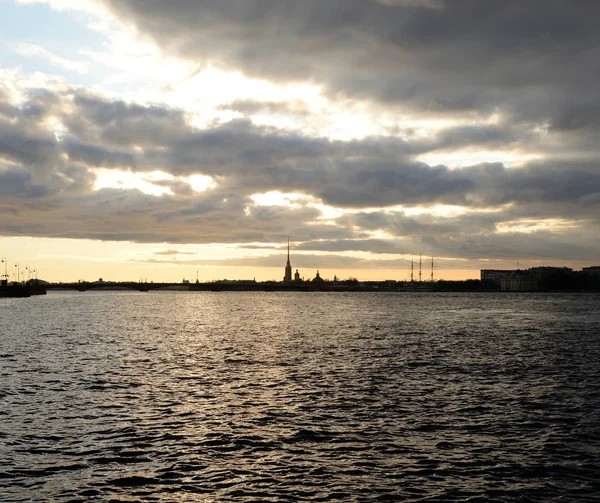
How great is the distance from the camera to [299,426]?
33.7m

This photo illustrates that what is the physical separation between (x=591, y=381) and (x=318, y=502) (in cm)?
3692

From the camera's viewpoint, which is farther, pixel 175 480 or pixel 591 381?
pixel 591 381

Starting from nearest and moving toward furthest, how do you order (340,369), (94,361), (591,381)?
(591,381), (340,369), (94,361)

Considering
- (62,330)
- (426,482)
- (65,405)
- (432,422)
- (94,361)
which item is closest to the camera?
(426,482)

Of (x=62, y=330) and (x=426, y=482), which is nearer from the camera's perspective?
(x=426, y=482)

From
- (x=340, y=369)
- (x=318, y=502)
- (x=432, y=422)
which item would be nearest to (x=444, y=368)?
(x=340, y=369)

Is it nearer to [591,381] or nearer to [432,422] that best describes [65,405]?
[432,422]

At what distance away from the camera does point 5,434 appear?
3138cm

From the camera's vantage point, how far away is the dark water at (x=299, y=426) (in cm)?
2411

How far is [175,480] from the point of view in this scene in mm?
24656

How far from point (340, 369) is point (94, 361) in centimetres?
2618

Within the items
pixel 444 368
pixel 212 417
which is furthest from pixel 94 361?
pixel 444 368

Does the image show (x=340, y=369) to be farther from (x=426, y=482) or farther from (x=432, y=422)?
(x=426, y=482)

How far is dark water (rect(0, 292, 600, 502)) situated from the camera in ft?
79.1
